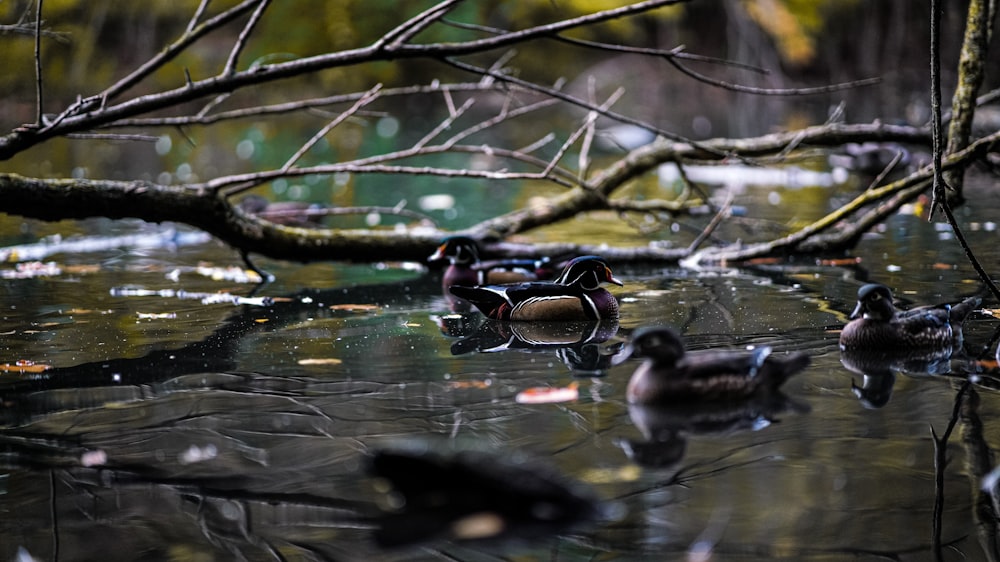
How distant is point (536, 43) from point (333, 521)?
27579 millimetres

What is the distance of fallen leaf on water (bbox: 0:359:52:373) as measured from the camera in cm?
509

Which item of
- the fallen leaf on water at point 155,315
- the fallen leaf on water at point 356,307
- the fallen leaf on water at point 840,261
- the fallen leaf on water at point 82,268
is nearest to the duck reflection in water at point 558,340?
the fallen leaf on water at point 356,307

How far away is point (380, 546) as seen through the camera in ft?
10.0

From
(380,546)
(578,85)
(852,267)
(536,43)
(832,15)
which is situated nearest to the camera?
(380,546)

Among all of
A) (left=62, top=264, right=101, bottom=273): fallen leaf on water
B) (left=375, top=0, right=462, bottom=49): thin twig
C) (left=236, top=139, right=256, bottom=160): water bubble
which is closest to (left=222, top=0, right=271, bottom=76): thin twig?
(left=375, top=0, right=462, bottom=49): thin twig

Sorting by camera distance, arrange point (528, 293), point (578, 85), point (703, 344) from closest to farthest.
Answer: point (703, 344) < point (528, 293) < point (578, 85)

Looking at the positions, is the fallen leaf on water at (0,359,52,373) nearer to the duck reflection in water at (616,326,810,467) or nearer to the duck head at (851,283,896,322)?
the duck reflection in water at (616,326,810,467)

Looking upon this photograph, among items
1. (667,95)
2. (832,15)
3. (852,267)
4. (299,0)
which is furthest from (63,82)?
(852,267)

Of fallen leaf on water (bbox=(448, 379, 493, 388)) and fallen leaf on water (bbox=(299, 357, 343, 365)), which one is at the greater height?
fallen leaf on water (bbox=(448, 379, 493, 388))

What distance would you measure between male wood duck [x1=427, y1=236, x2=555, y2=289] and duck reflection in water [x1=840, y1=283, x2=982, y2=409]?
2.65 m

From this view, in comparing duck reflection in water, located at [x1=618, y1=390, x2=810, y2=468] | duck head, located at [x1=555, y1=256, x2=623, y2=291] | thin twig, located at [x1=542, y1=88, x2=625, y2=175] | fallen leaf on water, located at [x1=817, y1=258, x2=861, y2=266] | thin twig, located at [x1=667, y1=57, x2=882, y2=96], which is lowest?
fallen leaf on water, located at [x1=817, y1=258, x2=861, y2=266]

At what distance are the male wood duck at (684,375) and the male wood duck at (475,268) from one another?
3.10 metres

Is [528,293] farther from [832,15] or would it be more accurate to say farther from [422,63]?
[422,63]

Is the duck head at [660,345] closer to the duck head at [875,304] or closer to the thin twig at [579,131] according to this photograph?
the duck head at [875,304]
